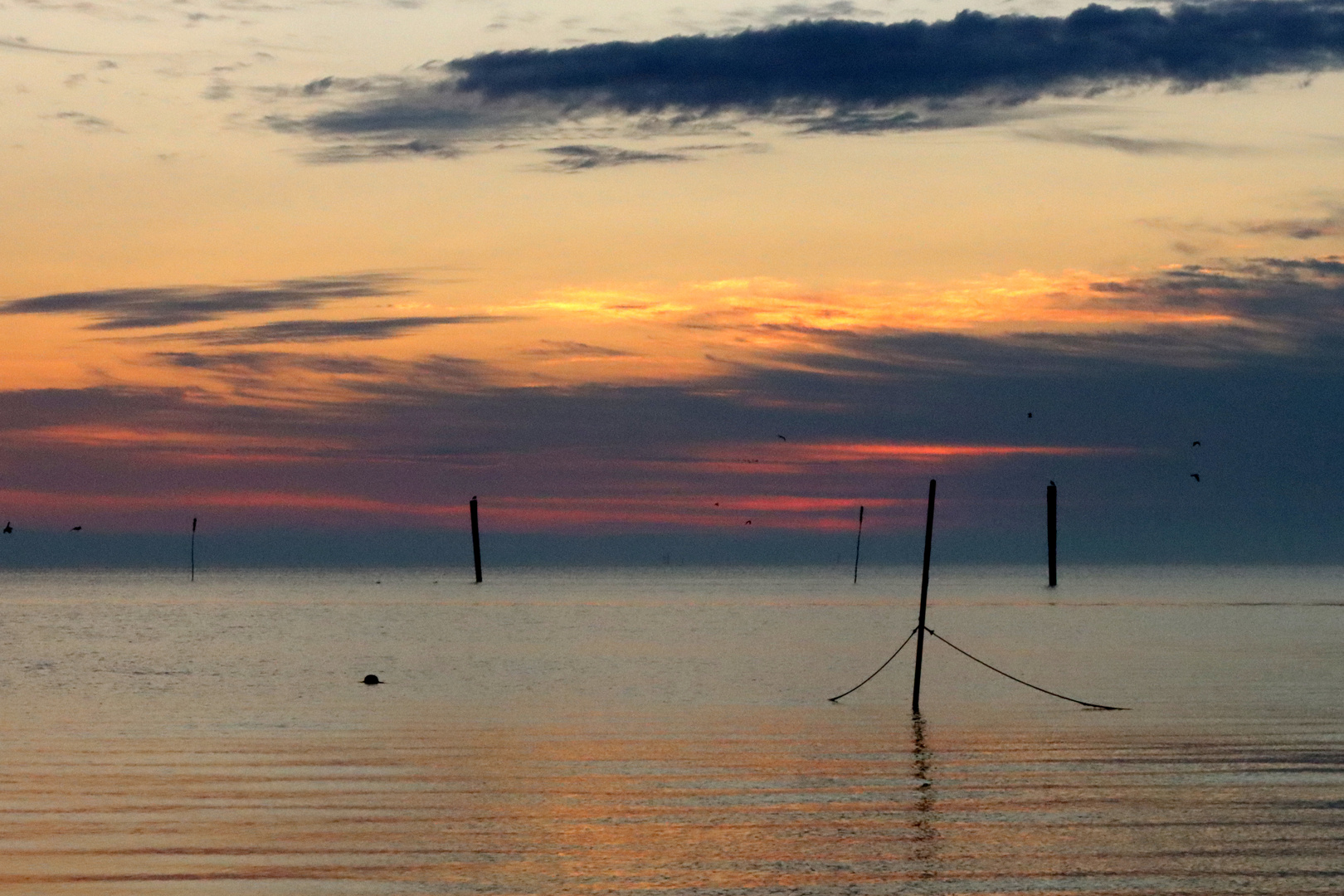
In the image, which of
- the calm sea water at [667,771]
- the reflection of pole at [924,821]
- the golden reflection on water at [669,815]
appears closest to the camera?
the golden reflection on water at [669,815]

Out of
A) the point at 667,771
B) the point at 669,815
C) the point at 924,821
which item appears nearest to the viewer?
the point at 924,821

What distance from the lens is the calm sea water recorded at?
2012 centimetres

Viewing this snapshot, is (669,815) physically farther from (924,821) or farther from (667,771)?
(667,771)

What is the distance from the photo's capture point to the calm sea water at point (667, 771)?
20.1 meters

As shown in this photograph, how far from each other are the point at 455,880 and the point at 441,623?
3097 inches

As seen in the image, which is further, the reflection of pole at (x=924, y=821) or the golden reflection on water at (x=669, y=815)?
the reflection of pole at (x=924, y=821)

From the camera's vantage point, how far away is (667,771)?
Answer: 29.1 m

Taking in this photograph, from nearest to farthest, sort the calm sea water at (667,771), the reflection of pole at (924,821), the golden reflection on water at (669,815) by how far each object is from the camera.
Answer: the golden reflection on water at (669,815), the calm sea water at (667,771), the reflection of pole at (924,821)

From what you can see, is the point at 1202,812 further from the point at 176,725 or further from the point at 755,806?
the point at 176,725

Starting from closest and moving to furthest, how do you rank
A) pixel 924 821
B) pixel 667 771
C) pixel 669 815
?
pixel 924 821 → pixel 669 815 → pixel 667 771

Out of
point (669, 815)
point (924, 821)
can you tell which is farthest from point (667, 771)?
point (924, 821)

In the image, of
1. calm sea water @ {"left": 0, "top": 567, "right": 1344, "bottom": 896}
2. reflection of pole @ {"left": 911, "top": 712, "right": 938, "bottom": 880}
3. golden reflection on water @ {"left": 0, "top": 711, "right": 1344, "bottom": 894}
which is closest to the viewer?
golden reflection on water @ {"left": 0, "top": 711, "right": 1344, "bottom": 894}

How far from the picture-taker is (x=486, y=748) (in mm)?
33344

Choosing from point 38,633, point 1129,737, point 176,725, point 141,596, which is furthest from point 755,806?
point 141,596
